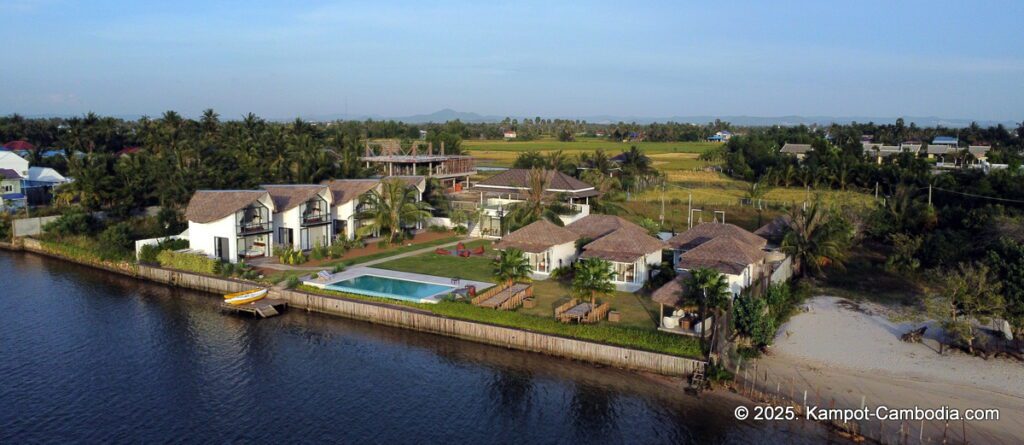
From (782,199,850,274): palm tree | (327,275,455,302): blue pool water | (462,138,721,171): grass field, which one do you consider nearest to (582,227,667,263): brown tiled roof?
(782,199,850,274): palm tree

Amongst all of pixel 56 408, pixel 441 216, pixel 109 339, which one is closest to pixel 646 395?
pixel 56 408

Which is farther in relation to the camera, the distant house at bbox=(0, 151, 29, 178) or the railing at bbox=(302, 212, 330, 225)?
the distant house at bbox=(0, 151, 29, 178)

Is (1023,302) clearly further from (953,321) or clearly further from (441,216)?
(441,216)

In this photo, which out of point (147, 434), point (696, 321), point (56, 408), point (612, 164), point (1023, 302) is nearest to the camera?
point (147, 434)

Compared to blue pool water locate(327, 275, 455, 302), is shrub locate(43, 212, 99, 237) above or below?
above

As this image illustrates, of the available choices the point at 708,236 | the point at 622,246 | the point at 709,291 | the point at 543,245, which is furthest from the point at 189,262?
the point at 709,291

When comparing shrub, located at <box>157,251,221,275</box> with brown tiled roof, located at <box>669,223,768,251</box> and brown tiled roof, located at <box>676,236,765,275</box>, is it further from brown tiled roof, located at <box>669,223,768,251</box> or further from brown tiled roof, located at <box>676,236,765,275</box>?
brown tiled roof, located at <box>676,236,765,275</box>

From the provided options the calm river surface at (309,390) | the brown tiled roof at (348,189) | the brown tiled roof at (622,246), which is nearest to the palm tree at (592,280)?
the calm river surface at (309,390)

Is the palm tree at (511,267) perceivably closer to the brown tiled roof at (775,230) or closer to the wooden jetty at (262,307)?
the wooden jetty at (262,307)
